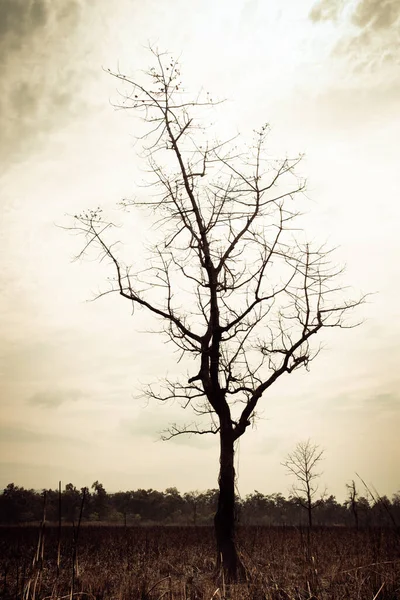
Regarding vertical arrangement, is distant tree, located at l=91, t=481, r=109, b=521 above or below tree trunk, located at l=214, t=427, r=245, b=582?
below

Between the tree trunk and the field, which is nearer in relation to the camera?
the field

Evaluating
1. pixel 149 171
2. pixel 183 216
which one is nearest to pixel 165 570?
pixel 183 216

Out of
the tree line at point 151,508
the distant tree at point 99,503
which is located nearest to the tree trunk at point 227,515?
the tree line at point 151,508

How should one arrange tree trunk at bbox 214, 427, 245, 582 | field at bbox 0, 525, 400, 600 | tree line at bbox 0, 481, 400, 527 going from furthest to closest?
tree line at bbox 0, 481, 400, 527 → tree trunk at bbox 214, 427, 245, 582 → field at bbox 0, 525, 400, 600

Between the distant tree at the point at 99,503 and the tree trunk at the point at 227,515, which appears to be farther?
the distant tree at the point at 99,503

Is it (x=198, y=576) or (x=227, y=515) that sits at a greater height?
(x=227, y=515)

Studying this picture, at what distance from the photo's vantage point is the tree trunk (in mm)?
7297

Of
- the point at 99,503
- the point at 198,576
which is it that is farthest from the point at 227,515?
the point at 99,503

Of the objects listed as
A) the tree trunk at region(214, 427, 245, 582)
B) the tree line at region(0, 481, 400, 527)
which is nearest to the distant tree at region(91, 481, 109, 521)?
the tree line at region(0, 481, 400, 527)

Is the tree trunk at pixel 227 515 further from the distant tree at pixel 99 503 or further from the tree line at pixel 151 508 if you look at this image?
the distant tree at pixel 99 503

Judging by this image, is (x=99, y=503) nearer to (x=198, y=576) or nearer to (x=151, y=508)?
(x=151, y=508)

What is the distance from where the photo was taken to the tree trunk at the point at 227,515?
7297 mm

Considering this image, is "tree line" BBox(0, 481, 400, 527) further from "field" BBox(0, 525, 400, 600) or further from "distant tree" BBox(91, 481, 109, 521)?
"field" BBox(0, 525, 400, 600)

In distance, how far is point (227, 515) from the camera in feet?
24.9
